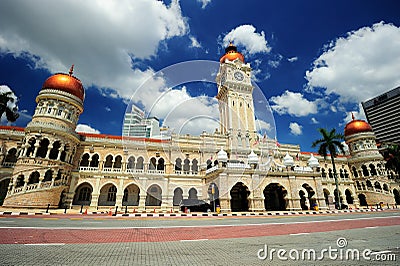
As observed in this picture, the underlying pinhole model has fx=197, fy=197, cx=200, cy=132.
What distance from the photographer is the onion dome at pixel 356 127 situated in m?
40.5

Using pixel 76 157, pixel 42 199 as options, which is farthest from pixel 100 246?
pixel 76 157

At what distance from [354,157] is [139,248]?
48.0m

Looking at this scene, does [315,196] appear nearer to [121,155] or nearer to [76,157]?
[121,155]

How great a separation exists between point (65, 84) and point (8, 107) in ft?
22.0

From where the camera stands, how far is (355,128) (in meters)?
41.2

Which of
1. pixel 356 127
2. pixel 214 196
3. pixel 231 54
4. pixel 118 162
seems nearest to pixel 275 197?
pixel 214 196

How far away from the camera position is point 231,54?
4353 centimetres

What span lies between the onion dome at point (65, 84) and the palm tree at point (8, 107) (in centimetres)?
364

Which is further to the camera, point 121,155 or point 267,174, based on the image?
point 121,155

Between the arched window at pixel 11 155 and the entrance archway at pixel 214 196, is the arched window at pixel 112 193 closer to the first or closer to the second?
the arched window at pixel 11 155

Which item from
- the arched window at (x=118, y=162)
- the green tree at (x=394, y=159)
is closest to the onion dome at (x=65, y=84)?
the arched window at (x=118, y=162)

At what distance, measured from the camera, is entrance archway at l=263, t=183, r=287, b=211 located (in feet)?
81.1

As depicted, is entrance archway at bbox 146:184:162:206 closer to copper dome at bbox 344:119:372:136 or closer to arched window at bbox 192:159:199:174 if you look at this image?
arched window at bbox 192:159:199:174

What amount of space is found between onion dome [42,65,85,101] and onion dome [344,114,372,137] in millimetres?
50930
